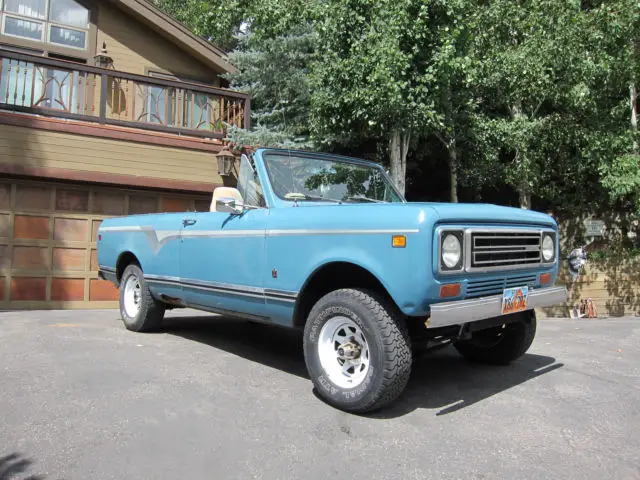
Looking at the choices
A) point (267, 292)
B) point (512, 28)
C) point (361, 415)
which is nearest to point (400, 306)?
point (361, 415)

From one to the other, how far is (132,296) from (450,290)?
4.35 metres

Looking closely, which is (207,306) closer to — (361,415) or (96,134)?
(361,415)

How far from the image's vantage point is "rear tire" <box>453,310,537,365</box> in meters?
4.58

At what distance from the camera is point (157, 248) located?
565cm

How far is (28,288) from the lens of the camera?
28.9 feet

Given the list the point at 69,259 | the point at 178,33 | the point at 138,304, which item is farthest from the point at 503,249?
the point at 178,33

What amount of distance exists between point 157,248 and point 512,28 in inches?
322

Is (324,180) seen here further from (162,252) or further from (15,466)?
(15,466)

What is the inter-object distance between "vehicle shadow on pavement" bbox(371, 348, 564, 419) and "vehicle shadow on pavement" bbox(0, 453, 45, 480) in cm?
206

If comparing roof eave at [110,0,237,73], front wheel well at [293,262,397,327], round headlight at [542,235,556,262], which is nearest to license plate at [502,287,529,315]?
round headlight at [542,235,556,262]

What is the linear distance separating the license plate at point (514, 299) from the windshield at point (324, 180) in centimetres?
163

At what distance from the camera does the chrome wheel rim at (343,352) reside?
356 cm

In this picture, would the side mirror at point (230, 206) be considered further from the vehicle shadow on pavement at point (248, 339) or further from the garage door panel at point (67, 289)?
the garage door panel at point (67, 289)

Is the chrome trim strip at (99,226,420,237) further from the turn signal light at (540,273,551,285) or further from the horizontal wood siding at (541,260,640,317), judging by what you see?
the horizontal wood siding at (541,260,640,317)
